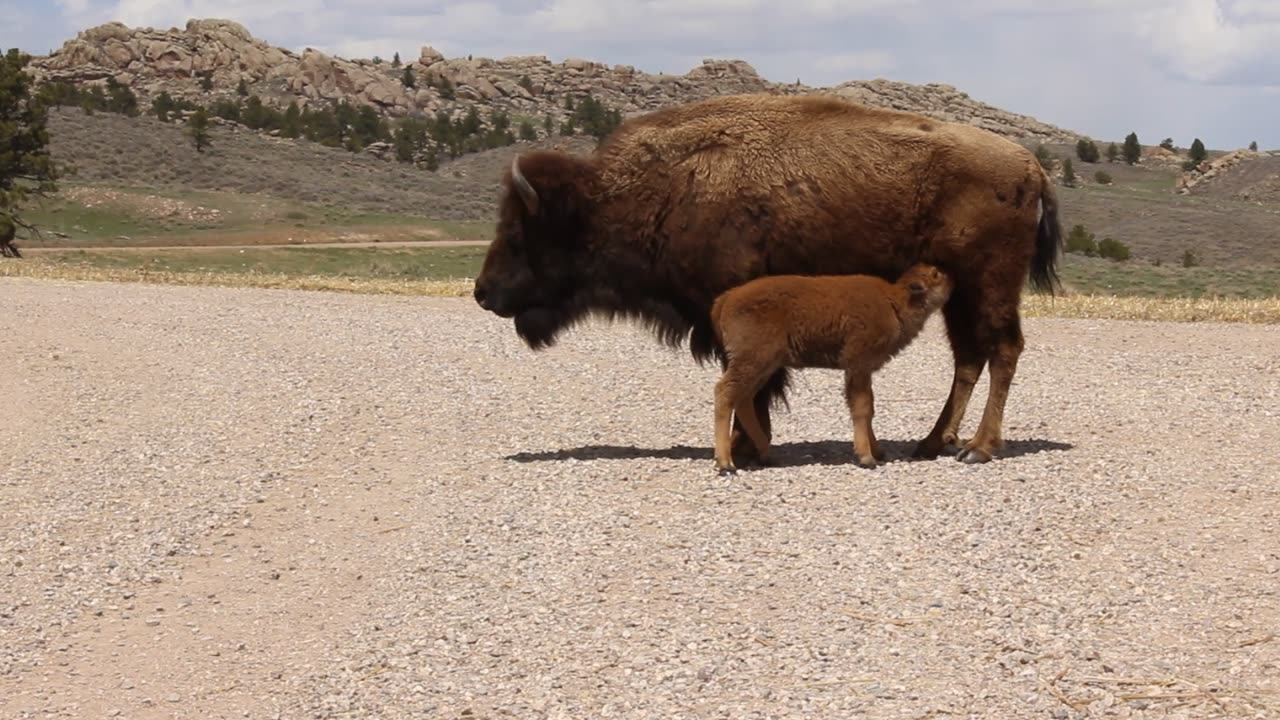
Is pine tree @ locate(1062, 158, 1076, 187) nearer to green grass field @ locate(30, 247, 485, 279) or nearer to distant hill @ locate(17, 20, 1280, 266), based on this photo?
distant hill @ locate(17, 20, 1280, 266)

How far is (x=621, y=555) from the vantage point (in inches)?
301

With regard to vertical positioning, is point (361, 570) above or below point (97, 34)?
below

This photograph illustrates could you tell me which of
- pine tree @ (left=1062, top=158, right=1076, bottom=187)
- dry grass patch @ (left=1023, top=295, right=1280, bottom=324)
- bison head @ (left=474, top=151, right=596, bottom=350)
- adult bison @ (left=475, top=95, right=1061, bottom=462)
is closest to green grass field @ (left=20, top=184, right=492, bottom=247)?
dry grass patch @ (left=1023, top=295, right=1280, bottom=324)

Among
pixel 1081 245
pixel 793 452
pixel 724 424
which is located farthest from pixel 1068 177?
pixel 724 424

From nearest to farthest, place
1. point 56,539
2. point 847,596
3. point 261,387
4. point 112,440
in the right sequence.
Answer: point 847,596, point 56,539, point 112,440, point 261,387

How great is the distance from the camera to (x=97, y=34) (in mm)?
151375

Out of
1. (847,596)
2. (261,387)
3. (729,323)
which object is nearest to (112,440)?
(261,387)

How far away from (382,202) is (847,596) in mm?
68438

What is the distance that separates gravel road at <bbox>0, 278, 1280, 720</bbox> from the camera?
5809mm

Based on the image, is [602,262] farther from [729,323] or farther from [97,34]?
[97,34]

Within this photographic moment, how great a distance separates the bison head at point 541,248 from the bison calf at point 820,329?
141 cm

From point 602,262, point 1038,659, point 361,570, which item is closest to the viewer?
point 1038,659

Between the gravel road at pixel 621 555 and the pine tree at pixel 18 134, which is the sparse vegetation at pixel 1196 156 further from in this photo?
the gravel road at pixel 621 555

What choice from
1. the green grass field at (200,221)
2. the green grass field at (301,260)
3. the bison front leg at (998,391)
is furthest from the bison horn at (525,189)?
the green grass field at (200,221)
